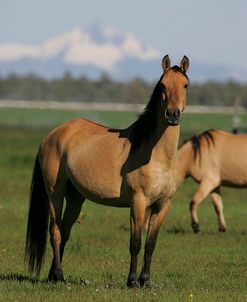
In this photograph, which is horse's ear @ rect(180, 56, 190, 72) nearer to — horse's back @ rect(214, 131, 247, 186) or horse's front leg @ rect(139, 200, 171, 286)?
horse's front leg @ rect(139, 200, 171, 286)

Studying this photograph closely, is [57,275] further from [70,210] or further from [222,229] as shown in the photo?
[222,229]

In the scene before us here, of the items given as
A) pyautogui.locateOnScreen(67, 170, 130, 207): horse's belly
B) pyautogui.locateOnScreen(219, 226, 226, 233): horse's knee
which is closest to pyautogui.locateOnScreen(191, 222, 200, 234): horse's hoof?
pyautogui.locateOnScreen(219, 226, 226, 233): horse's knee

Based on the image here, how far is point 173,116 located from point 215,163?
29.4ft

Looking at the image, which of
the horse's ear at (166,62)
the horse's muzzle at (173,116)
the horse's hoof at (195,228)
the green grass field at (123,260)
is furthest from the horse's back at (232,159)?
the horse's muzzle at (173,116)

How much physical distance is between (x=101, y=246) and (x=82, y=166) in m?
4.19

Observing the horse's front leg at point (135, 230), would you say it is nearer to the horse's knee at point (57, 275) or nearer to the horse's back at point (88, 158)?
the horse's back at point (88, 158)

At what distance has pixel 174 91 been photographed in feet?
29.6

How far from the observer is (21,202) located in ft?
72.2

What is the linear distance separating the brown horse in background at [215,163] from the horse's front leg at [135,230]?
7786 millimetres

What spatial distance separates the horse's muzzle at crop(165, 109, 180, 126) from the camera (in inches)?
347

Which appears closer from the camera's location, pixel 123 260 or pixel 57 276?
pixel 57 276

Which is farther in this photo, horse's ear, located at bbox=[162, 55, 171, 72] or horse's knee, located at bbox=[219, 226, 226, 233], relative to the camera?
horse's knee, located at bbox=[219, 226, 226, 233]

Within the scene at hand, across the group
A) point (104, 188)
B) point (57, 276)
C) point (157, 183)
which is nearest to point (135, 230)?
point (157, 183)

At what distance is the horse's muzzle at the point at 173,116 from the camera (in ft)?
28.9
